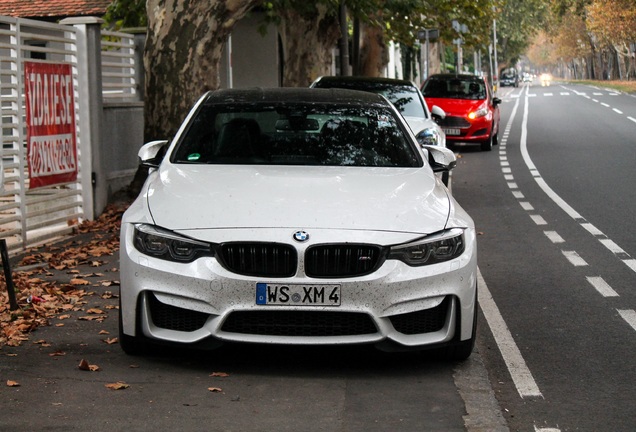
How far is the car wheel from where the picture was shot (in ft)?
22.7

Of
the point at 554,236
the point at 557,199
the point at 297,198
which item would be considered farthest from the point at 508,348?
the point at 557,199

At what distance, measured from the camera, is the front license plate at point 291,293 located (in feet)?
21.4

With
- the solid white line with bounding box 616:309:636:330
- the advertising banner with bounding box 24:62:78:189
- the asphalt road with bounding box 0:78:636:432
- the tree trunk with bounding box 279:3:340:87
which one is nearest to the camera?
the asphalt road with bounding box 0:78:636:432

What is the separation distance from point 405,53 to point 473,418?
5713 centimetres

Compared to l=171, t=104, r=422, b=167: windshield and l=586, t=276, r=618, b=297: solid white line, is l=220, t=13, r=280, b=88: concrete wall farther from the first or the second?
l=171, t=104, r=422, b=167: windshield

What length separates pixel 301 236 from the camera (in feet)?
21.5

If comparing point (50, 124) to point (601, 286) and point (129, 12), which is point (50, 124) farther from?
point (129, 12)

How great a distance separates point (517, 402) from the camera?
6238 millimetres

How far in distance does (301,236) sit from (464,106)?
22.5m

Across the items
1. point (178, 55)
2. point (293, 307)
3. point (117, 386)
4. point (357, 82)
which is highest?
point (178, 55)

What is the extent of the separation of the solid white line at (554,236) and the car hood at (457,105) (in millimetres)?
14992

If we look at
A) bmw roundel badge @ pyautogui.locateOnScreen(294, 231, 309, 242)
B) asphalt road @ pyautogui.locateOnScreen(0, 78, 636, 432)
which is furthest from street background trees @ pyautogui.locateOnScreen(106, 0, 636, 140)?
bmw roundel badge @ pyautogui.locateOnScreen(294, 231, 309, 242)

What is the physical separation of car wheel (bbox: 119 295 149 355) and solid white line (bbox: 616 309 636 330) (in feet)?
10.6

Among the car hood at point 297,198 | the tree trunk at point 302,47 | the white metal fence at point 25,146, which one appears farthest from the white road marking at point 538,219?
the tree trunk at point 302,47
